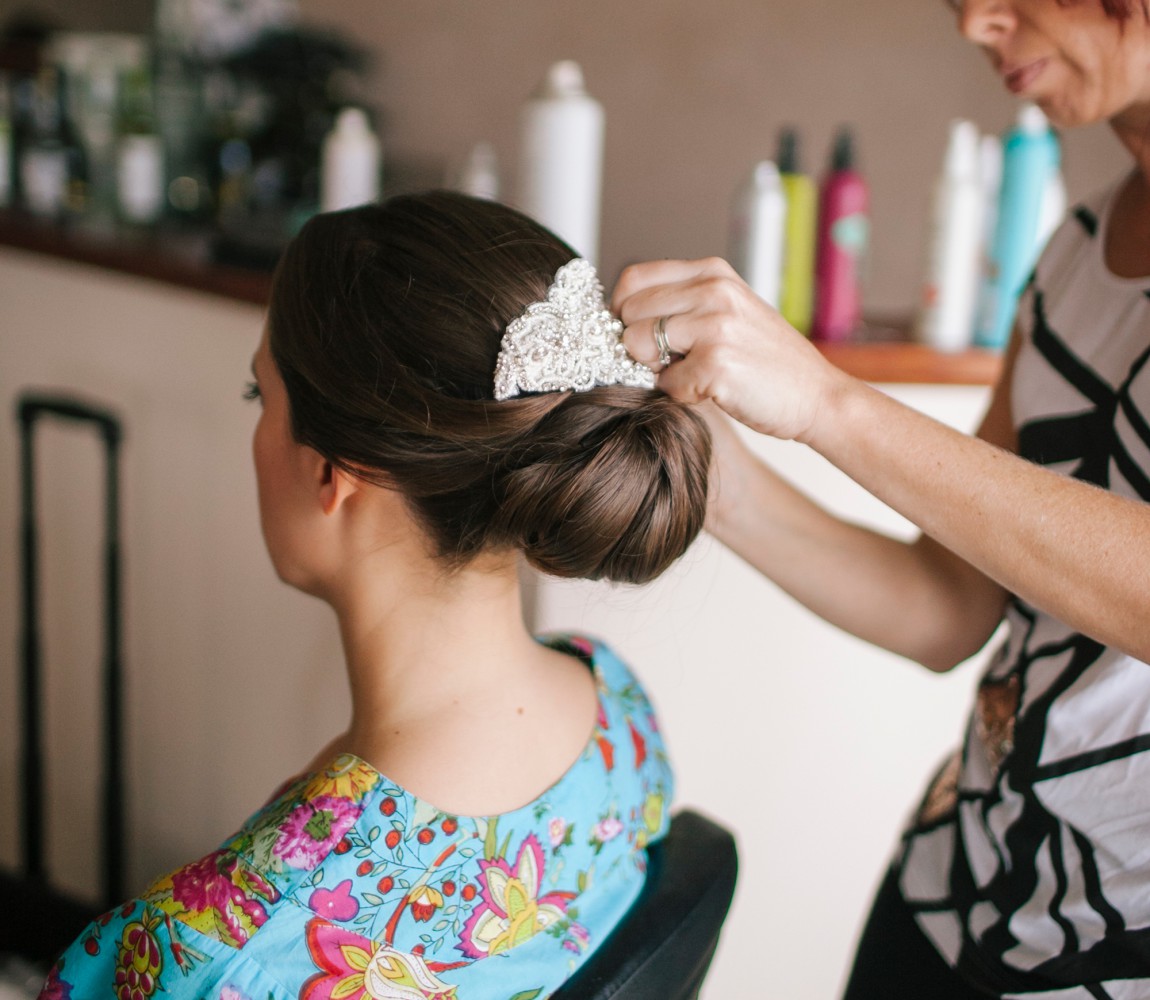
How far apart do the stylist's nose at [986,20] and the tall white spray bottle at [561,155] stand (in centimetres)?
56

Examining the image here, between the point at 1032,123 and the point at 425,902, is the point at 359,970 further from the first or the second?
the point at 1032,123

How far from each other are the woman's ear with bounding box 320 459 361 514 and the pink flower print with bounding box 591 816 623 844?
13.0 inches

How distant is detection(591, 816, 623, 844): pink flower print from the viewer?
90 cm

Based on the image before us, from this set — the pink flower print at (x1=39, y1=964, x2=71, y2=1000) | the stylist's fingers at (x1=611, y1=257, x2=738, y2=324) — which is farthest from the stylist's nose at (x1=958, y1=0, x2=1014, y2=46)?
the pink flower print at (x1=39, y1=964, x2=71, y2=1000)

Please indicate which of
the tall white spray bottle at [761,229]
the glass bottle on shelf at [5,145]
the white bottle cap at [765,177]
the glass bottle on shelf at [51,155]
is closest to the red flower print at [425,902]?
the tall white spray bottle at [761,229]

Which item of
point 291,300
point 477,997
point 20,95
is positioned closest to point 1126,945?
point 477,997

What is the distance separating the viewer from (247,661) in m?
1.89

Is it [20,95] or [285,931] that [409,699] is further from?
[20,95]

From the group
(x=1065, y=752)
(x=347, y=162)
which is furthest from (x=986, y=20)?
(x=347, y=162)

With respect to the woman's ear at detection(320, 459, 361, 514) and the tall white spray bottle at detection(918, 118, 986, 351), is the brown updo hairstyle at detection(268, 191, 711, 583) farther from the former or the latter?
the tall white spray bottle at detection(918, 118, 986, 351)

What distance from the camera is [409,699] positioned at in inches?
35.4

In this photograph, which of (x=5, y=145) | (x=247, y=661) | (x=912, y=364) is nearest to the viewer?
(x=912, y=364)

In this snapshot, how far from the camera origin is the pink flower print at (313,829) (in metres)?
0.76

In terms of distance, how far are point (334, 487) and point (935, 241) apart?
3.41 ft
